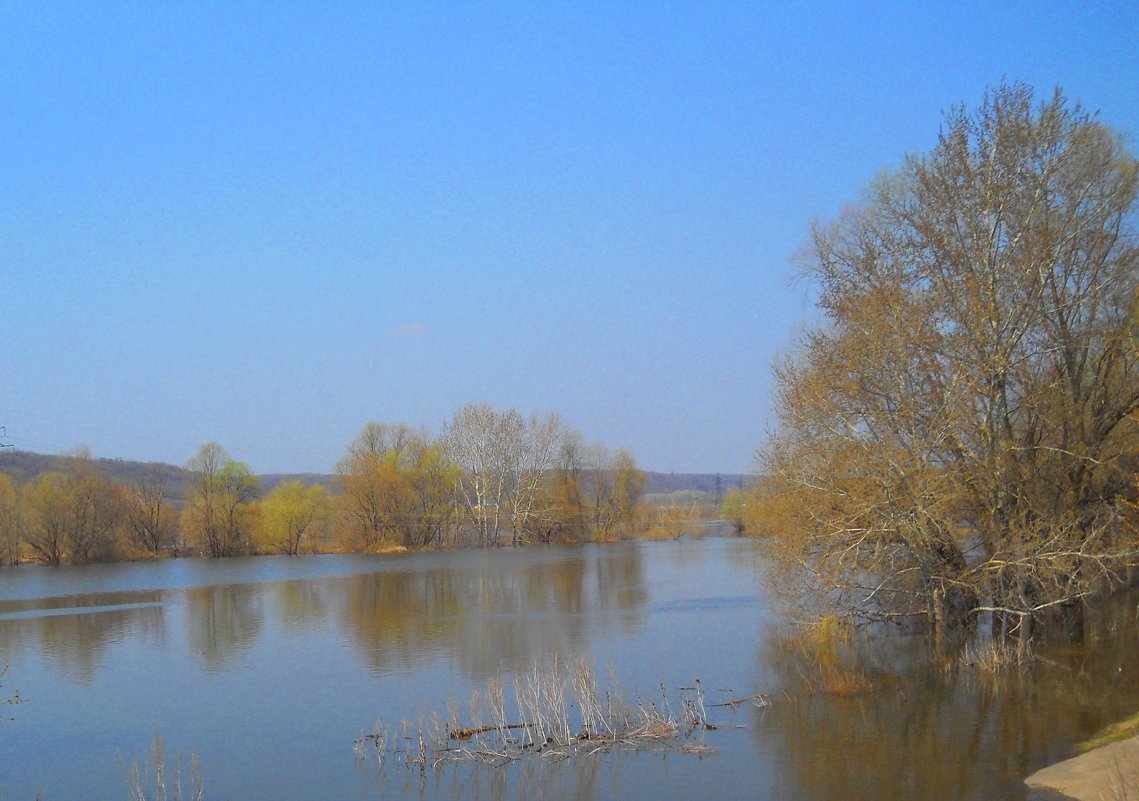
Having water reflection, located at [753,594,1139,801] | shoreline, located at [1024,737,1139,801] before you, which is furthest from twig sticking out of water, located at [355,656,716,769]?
shoreline, located at [1024,737,1139,801]

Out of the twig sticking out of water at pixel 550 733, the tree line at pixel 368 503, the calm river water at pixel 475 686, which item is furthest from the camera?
the tree line at pixel 368 503

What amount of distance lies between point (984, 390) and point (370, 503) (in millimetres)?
55107

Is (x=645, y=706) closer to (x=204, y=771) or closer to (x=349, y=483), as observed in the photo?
(x=204, y=771)

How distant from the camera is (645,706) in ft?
48.8

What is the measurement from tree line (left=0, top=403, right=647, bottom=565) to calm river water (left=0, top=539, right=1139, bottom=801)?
2586 centimetres

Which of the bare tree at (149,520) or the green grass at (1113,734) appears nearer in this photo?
the green grass at (1113,734)

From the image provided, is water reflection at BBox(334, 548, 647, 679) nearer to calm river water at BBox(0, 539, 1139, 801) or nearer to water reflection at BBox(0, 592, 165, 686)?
calm river water at BBox(0, 539, 1139, 801)

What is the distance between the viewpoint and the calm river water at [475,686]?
12.0 m

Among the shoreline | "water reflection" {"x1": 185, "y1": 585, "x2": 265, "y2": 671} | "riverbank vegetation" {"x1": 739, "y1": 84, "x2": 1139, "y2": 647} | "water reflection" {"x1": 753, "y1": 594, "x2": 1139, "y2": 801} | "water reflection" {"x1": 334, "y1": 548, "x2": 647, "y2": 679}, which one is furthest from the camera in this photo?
"water reflection" {"x1": 185, "y1": 585, "x2": 265, "y2": 671}

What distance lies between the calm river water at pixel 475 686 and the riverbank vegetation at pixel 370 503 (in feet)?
85.1

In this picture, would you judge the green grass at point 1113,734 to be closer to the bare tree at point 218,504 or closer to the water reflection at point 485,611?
the water reflection at point 485,611

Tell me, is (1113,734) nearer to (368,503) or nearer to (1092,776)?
(1092,776)

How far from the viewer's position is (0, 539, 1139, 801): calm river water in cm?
1199

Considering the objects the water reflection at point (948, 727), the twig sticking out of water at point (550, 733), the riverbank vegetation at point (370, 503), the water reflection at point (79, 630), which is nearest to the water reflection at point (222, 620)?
the water reflection at point (79, 630)
